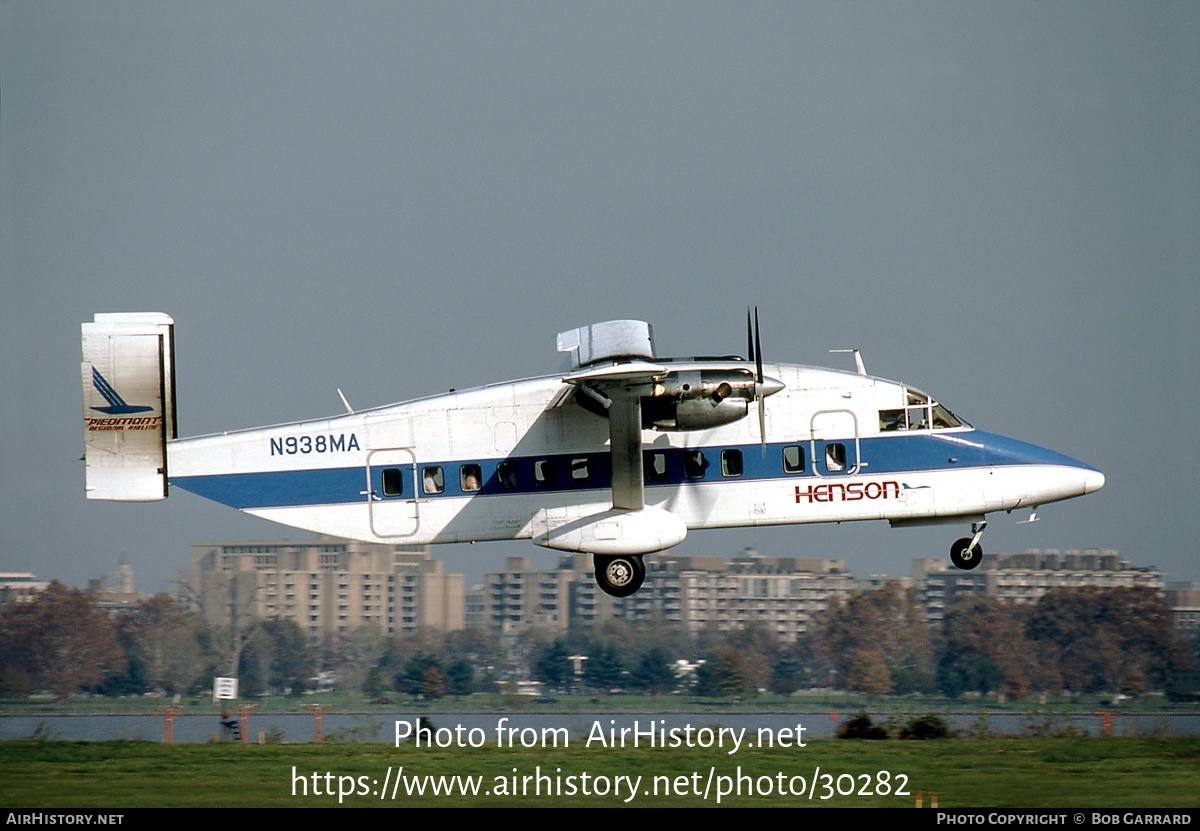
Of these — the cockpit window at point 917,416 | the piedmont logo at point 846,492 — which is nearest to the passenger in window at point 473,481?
the piedmont logo at point 846,492

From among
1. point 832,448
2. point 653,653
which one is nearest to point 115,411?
point 832,448

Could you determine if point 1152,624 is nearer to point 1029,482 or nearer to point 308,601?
point 1029,482

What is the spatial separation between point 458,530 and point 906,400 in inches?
270

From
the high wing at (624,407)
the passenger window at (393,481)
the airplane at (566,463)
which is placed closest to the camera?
the high wing at (624,407)

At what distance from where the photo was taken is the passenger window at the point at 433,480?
2031 centimetres

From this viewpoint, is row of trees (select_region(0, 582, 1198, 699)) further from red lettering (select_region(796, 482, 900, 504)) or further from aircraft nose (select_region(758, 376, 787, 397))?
aircraft nose (select_region(758, 376, 787, 397))

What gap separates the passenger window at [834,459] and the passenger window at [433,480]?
5.62 m

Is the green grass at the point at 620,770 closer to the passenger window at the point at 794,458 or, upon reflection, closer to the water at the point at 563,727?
the water at the point at 563,727

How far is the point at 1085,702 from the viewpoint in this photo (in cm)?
3091

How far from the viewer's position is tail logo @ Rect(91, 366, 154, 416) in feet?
66.4

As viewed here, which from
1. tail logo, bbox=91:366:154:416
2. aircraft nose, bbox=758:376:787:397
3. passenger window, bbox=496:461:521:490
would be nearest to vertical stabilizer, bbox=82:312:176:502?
tail logo, bbox=91:366:154:416

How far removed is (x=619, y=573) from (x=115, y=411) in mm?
7774
